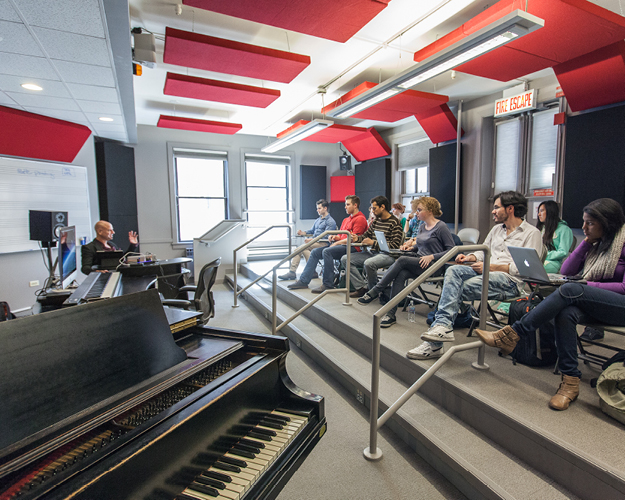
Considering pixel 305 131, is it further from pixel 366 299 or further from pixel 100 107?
pixel 366 299

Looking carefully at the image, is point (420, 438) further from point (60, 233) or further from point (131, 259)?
point (131, 259)

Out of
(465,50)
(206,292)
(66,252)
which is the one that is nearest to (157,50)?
(66,252)

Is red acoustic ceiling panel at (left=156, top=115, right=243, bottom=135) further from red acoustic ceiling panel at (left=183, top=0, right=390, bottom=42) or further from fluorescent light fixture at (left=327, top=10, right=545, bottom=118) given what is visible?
red acoustic ceiling panel at (left=183, top=0, right=390, bottom=42)

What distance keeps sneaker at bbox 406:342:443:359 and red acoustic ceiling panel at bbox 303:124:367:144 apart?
486 cm

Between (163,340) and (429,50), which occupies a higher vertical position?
(429,50)

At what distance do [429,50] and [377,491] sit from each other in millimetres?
3736

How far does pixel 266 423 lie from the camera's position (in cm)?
118

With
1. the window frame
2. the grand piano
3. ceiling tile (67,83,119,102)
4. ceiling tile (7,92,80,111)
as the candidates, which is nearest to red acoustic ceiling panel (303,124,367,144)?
the window frame

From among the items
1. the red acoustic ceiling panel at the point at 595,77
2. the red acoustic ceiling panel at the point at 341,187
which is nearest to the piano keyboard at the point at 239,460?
the red acoustic ceiling panel at the point at 595,77

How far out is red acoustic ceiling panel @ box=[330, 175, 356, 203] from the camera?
27.5ft

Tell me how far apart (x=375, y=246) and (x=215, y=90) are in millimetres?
2867

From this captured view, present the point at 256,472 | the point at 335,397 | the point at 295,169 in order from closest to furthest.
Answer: the point at 256,472 < the point at 335,397 < the point at 295,169

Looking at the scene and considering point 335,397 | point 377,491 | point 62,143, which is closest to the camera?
point 377,491

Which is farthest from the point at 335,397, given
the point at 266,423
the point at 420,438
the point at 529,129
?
the point at 529,129
